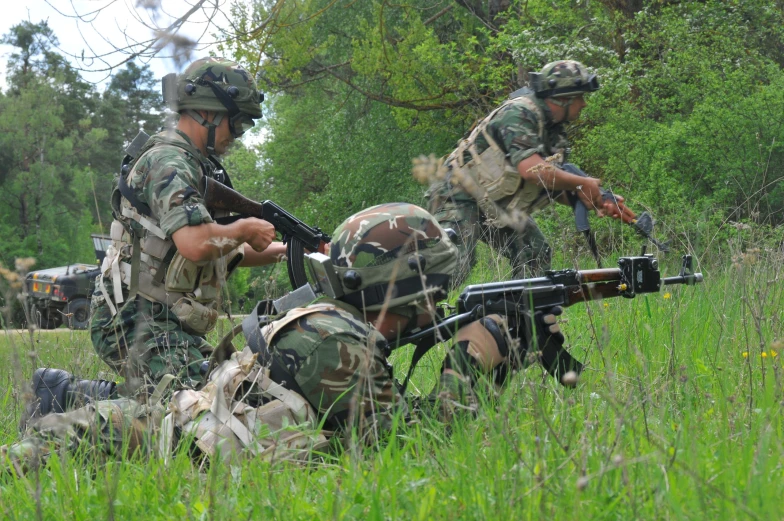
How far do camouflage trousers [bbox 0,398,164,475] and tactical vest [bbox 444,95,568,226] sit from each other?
3.60 metres

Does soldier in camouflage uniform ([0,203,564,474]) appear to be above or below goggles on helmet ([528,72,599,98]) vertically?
below

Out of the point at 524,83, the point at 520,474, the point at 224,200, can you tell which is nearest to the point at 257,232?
the point at 224,200

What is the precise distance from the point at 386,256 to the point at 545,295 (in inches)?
24.9

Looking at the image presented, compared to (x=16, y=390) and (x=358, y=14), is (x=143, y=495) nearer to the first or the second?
(x=16, y=390)

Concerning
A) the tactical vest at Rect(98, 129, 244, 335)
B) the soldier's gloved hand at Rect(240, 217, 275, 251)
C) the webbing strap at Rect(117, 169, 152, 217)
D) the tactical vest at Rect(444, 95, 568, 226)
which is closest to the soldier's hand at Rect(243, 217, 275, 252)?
the soldier's gloved hand at Rect(240, 217, 275, 251)

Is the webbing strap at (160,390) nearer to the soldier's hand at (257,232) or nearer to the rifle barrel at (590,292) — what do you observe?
the soldier's hand at (257,232)

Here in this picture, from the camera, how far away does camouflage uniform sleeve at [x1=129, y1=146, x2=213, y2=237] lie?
3838 millimetres

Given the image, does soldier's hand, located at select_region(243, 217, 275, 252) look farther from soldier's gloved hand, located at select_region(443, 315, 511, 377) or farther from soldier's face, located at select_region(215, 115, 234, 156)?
soldier's gloved hand, located at select_region(443, 315, 511, 377)

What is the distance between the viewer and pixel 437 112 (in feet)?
55.0

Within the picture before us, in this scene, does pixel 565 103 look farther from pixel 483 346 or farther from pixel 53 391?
pixel 53 391

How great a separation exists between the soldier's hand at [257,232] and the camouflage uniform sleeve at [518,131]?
8.19ft

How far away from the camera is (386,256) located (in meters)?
2.95

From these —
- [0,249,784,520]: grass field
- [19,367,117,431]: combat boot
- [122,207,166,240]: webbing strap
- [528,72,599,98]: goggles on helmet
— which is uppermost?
[528,72,599,98]: goggles on helmet

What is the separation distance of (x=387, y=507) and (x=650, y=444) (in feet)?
2.29
